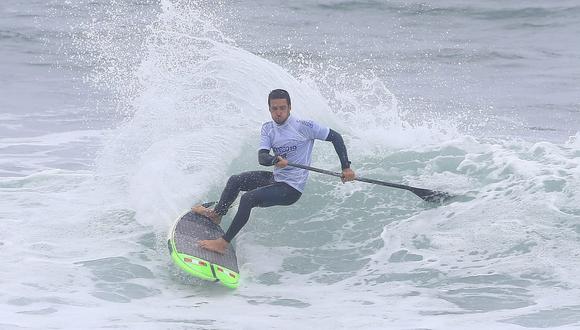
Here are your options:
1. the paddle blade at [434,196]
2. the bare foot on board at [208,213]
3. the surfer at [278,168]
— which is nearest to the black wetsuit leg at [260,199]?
the surfer at [278,168]

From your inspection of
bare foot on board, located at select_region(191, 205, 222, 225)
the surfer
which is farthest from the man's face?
bare foot on board, located at select_region(191, 205, 222, 225)

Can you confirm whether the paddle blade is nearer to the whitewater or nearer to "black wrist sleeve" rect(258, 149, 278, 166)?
the whitewater

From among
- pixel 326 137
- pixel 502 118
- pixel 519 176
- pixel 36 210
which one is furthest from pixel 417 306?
pixel 502 118

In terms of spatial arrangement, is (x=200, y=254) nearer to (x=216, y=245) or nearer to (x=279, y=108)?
(x=216, y=245)

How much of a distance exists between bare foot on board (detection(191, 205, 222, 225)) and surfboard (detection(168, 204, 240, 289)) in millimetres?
33

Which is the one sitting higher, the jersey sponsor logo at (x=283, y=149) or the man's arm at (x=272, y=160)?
the jersey sponsor logo at (x=283, y=149)

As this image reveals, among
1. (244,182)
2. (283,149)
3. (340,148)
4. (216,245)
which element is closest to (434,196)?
(340,148)

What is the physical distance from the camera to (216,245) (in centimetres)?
808

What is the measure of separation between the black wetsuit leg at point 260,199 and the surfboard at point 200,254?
25cm

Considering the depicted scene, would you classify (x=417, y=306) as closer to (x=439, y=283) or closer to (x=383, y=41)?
(x=439, y=283)

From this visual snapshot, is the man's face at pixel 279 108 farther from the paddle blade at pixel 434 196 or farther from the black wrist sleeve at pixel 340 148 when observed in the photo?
A: the paddle blade at pixel 434 196

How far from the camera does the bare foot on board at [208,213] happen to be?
8.70 meters

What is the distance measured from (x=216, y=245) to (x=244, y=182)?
0.71m

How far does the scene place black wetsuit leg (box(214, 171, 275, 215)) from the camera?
8.45 m
